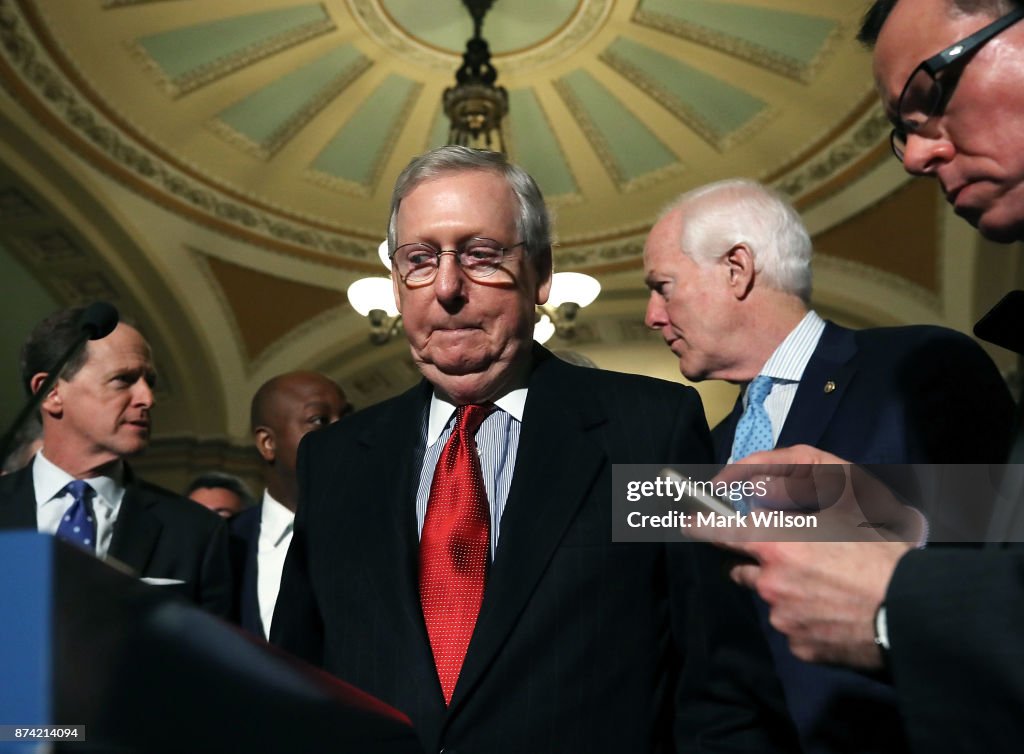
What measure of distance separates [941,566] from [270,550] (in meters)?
2.72

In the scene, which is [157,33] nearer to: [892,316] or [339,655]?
[892,316]

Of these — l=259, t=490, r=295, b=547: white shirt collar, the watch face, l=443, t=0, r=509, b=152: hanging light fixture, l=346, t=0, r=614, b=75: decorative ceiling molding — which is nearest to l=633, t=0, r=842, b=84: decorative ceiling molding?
l=346, t=0, r=614, b=75: decorative ceiling molding

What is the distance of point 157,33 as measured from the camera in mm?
7906

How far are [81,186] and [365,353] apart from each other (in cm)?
341

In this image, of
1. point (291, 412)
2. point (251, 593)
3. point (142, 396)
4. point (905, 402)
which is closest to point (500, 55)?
point (291, 412)

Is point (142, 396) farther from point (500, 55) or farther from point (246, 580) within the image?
point (500, 55)

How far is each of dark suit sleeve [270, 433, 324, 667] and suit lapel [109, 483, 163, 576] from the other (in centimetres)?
114

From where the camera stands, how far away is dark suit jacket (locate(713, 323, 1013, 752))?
1595 millimetres

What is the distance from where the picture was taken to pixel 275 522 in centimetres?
355

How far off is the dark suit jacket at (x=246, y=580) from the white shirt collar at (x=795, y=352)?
5.21 ft

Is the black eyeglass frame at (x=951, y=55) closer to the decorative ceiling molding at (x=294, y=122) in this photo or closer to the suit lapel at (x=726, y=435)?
the suit lapel at (x=726, y=435)

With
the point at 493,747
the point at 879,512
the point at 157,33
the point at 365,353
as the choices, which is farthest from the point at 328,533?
the point at 365,353

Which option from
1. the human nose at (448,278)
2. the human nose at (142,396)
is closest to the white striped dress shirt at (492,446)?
the human nose at (448,278)

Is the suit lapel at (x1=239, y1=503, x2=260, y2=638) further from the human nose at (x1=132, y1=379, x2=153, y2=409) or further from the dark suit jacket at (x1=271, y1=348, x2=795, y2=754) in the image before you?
the dark suit jacket at (x1=271, y1=348, x2=795, y2=754)
